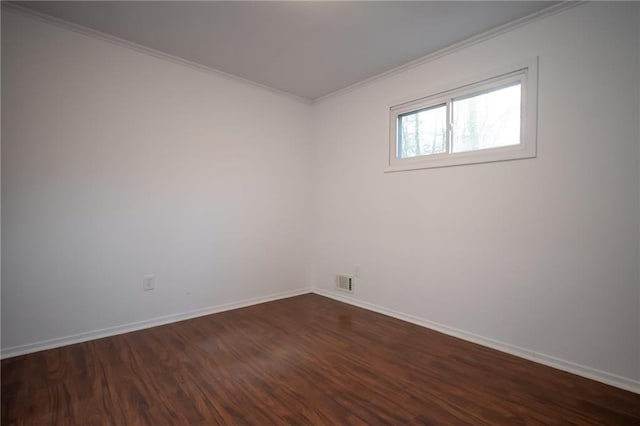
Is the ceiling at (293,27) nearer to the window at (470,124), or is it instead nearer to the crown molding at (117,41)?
the crown molding at (117,41)

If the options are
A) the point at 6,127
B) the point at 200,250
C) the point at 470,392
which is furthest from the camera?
the point at 200,250

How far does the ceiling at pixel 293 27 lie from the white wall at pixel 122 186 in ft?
1.03

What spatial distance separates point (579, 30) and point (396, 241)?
217 cm

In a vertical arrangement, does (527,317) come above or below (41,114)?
below

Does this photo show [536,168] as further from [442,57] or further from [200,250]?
[200,250]

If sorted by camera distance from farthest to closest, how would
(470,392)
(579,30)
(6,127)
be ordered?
1. (6,127)
2. (579,30)
3. (470,392)

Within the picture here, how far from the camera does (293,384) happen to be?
6.37 ft

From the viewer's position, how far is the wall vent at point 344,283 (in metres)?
3.73

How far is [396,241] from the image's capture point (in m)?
3.24

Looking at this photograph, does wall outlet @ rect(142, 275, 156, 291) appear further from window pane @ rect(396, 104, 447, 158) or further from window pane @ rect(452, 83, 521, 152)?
window pane @ rect(452, 83, 521, 152)

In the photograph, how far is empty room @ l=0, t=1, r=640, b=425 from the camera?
1.90m

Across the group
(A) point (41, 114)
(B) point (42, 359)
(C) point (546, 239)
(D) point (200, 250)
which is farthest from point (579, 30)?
(B) point (42, 359)

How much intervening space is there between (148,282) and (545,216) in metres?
3.41

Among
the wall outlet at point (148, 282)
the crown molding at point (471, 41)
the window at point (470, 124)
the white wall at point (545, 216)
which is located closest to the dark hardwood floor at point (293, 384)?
the white wall at point (545, 216)
